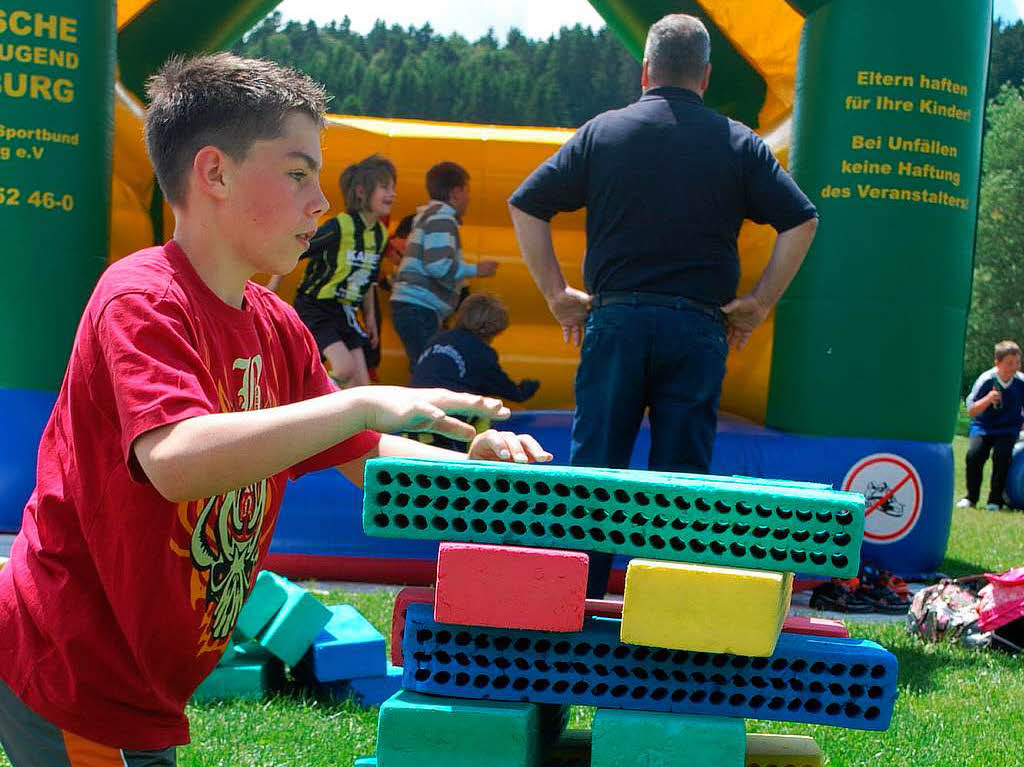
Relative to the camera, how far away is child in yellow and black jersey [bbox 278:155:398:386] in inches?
249

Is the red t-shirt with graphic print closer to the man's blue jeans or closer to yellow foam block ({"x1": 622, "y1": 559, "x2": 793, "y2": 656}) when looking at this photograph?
→ yellow foam block ({"x1": 622, "y1": 559, "x2": 793, "y2": 656})

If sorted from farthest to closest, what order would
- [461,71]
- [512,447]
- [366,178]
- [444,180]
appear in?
[461,71] < [444,180] < [366,178] < [512,447]

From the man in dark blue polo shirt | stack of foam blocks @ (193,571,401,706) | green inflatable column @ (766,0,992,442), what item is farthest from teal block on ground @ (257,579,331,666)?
green inflatable column @ (766,0,992,442)

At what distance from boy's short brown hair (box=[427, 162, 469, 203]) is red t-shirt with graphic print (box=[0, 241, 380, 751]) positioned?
188 inches

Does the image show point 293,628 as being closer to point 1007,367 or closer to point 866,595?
point 866,595

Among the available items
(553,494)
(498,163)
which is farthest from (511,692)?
(498,163)

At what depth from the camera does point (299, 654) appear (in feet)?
12.1

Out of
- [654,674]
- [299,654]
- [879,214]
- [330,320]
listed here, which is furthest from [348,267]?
[654,674]

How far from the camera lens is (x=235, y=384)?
74.1 inches

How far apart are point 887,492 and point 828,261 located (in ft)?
3.54

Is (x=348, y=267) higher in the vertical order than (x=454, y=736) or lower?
higher

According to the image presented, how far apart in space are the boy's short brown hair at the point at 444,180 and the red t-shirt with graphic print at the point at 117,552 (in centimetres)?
478

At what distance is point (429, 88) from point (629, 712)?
5656 cm

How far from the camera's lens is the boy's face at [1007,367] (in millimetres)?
11180
